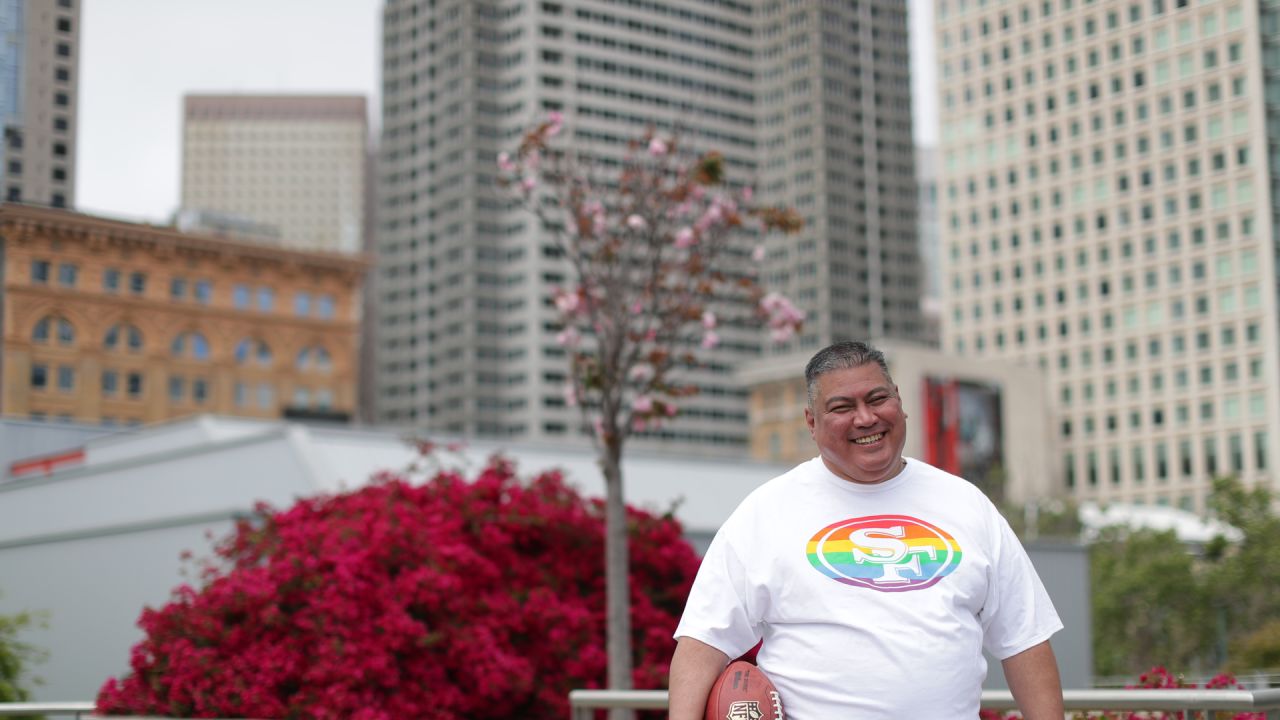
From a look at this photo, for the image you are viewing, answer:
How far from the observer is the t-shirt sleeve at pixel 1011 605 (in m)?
3.96

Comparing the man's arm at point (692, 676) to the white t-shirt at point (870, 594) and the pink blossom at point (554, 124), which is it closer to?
the white t-shirt at point (870, 594)

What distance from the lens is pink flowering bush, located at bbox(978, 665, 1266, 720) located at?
6453mm

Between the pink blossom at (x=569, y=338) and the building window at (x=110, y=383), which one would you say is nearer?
the pink blossom at (x=569, y=338)

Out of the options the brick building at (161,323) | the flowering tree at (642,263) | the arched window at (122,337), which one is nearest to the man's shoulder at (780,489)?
the flowering tree at (642,263)

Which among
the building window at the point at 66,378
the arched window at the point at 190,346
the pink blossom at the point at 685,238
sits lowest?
the building window at the point at 66,378

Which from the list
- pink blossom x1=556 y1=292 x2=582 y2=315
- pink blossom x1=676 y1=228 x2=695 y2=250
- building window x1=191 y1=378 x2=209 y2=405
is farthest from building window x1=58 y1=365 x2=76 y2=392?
building window x1=191 y1=378 x2=209 y2=405

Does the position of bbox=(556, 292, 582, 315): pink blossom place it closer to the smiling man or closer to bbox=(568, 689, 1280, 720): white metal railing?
bbox=(568, 689, 1280, 720): white metal railing

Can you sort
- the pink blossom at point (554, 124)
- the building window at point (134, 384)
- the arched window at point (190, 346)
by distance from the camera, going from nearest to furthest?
1. the pink blossom at point (554, 124)
2. the building window at point (134, 384)
3. the arched window at point (190, 346)

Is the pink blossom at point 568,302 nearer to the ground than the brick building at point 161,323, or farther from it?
nearer to the ground

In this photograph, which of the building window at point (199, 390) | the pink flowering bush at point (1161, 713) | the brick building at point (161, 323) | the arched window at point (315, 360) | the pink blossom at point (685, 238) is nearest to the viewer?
the pink flowering bush at point (1161, 713)

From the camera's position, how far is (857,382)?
12.9 feet

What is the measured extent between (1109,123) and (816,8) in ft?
158

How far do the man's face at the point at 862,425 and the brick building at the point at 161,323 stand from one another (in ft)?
47.9

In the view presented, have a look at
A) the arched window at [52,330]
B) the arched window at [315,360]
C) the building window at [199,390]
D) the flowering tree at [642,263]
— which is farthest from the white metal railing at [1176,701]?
the arched window at [315,360]
